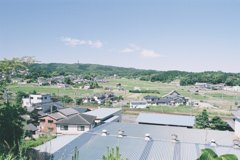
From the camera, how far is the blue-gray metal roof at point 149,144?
11.6 metres

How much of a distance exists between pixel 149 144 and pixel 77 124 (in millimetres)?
11074

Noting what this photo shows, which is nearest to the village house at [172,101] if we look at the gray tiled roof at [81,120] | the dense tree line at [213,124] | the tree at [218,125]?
the dense tree line at [213,124]

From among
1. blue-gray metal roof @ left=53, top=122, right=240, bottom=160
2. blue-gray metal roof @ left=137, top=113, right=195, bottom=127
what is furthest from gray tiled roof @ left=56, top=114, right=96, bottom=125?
blue-gray metal roof @ left=53, top=122, right=240, bottom=160

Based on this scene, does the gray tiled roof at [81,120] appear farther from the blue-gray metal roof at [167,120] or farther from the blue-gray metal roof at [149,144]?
the blue-gray metal roof at [149,144]

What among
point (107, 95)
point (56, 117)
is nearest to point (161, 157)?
point (56, 117)

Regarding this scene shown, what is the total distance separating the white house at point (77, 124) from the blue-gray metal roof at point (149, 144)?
582cm

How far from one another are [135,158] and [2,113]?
5.50 metres

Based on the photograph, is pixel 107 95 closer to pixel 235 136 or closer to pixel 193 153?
pixel 235 136

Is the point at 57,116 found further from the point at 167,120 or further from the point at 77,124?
the point at 167,120

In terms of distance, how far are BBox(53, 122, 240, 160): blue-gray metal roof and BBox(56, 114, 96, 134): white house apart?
582 cm

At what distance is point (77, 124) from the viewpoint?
23.3m

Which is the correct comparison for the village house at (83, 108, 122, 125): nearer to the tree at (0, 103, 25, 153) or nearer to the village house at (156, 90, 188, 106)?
the tree at (0, 103, 25, 153)

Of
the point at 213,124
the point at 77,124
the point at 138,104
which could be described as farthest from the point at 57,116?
the point at 138,104

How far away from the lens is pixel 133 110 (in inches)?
1727
